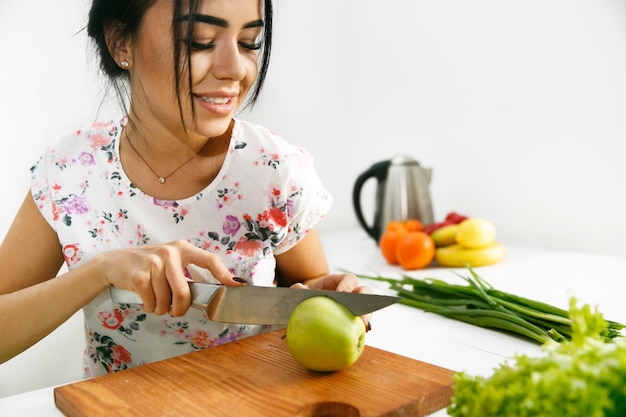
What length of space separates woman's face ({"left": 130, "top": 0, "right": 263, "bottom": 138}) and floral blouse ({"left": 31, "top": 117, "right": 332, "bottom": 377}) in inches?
5.5

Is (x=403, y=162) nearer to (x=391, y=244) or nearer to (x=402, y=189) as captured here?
(x=402, y=189)

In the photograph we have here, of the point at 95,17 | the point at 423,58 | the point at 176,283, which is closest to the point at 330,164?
the point at 423,58

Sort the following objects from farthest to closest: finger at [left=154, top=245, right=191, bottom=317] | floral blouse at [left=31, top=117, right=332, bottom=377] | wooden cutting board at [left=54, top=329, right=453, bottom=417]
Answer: floral blouse at [left=31, top=117, right=332, bottom=377]
finger at [left=154, top=245, right=191, bottom=317]
wooden cutting board at [left=54, top=329, right=453, bottom=417]

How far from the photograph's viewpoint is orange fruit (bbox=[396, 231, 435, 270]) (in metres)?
1.65

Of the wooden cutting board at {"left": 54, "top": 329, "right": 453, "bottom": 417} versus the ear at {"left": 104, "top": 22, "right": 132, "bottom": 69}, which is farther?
the ear at {"left": 104, "top": 22, "right": 132, "bottom": 69}

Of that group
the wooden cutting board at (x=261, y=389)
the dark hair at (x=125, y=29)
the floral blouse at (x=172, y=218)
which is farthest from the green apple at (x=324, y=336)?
the dark hair at (x=125, y=29)

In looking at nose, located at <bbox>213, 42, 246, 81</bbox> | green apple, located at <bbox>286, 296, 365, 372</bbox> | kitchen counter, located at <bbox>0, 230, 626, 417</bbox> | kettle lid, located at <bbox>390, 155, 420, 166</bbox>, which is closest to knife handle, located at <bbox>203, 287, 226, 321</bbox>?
green apple, located at <bbox>286, 296, 365, 372</bbox>

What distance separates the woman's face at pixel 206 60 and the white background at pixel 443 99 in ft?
2.20

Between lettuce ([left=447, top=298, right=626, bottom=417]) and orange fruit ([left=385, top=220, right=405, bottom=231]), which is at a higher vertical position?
lettuce ([left=447, top=298, right=626, bottom=417])

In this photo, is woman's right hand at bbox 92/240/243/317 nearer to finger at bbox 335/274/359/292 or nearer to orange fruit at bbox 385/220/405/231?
finger at bbox 335/274/359/292

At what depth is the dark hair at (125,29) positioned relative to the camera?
2.99 ft

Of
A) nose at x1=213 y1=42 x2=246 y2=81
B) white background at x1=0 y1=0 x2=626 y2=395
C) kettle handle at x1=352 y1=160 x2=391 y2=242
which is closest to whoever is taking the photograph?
nose at x1=213 y1=42 x2=246 y2=81

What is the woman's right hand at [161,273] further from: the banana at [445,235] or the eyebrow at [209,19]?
the banana at [445,235]

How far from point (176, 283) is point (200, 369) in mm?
129
